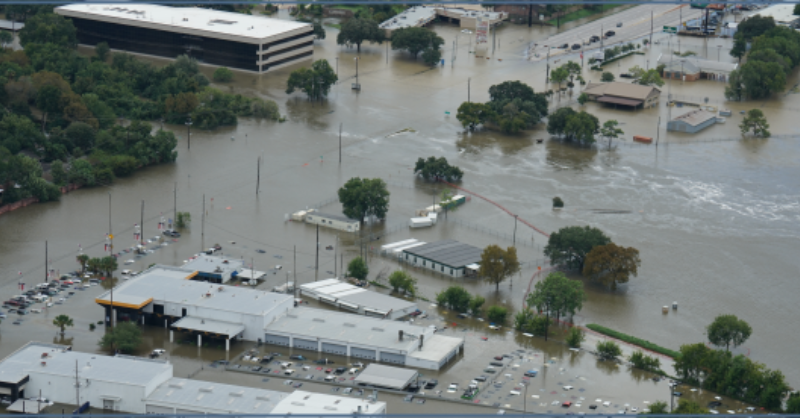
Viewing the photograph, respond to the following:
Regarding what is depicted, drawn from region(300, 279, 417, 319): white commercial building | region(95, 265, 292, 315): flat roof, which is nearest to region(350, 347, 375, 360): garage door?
region(300, 279, 417, 319): white commercial building

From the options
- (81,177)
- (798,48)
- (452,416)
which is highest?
(798,48)

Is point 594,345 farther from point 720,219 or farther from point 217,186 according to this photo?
point 217,186

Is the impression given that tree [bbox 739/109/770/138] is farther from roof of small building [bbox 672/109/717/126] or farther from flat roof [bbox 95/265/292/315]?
flat roof [bbox 95/265/292/315]

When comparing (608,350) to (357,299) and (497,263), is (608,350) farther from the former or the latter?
(357,299)

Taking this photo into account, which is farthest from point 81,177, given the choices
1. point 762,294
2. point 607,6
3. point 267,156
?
point 607,6

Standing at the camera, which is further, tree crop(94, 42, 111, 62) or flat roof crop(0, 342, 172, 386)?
tree crop(94, 42, 111, 62)

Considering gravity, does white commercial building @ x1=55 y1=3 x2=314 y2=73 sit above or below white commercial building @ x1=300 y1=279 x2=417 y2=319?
above

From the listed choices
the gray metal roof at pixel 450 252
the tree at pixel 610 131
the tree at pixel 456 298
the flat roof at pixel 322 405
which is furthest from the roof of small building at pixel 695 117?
the flat roof at pixel 322 405

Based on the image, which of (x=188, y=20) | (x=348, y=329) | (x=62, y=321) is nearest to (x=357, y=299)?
(x=348, y=329)
